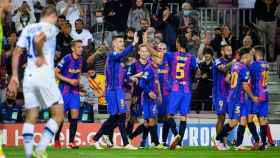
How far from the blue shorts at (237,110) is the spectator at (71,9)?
7171 millimetres

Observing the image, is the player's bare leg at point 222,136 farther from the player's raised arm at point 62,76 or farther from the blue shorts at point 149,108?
the player's raised arm at point 62,76

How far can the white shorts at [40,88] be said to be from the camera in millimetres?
14992

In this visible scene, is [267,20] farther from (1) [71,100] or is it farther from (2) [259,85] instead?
(1) [71,100]

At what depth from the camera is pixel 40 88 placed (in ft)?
49.2

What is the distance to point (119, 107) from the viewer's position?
67.3ft

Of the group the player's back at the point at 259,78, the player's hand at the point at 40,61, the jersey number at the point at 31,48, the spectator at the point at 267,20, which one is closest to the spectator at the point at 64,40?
the player's back at the point at 259,78

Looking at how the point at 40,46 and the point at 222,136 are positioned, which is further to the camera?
the point at 222,136

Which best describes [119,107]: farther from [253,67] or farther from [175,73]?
[253,67]

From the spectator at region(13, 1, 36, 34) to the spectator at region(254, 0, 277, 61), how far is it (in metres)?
6.70

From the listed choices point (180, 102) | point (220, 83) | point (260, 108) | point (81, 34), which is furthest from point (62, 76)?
point (81, 34)

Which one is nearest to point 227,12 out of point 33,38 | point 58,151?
point 58,151

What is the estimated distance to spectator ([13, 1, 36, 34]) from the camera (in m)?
26.1

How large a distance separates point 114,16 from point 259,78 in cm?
674

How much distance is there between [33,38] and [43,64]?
47 cm
